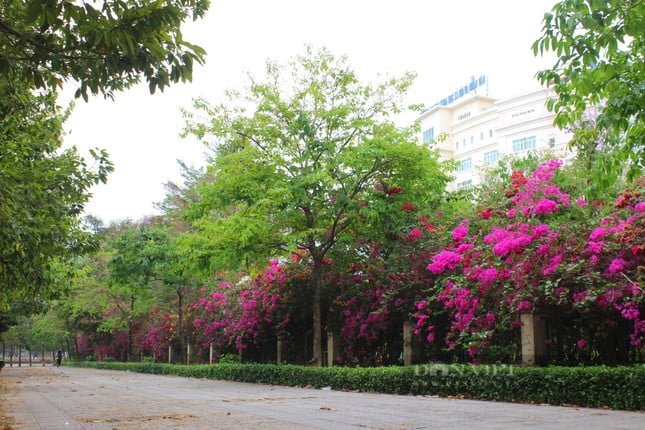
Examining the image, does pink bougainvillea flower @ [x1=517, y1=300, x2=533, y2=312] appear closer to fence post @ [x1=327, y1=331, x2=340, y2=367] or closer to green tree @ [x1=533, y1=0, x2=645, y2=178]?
green tree @ [x1=533, y1=0, x2=645, y2=178]

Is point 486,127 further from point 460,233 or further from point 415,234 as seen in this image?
point 460,233

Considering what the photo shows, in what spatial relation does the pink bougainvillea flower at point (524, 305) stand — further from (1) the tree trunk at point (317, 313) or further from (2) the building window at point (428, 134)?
(2) the building window at point (428, 134)

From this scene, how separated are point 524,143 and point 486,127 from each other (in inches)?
362

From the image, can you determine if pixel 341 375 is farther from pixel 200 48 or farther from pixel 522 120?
pixel 522 120

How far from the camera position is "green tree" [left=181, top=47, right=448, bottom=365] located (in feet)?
47.6

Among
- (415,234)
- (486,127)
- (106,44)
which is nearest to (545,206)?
(415,234)

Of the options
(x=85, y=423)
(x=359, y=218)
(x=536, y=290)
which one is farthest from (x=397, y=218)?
(x=85, y=423)

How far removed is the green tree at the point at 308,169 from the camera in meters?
14.5

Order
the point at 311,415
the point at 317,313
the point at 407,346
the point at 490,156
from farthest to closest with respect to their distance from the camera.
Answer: the point at 490,156
the point at 317,313
the point at 407,346
the point at 311,415

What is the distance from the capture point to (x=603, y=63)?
575cm

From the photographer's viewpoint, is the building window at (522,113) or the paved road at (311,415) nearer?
the paved road at (311,415)

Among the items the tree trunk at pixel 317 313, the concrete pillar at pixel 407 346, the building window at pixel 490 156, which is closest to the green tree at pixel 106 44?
the concrete pillar at pixel 407 346

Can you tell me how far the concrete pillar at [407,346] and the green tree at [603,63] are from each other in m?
8.40

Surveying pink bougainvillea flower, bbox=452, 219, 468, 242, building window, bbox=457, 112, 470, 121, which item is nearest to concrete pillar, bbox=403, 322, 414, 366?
pink bougainvillea flower, bbox=452, 219, 468, 242
